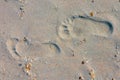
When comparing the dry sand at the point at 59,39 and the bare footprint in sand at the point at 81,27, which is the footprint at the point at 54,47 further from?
the bare footprint in sand at the point at 81,27

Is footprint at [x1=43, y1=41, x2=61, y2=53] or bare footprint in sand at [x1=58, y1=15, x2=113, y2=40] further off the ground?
bare footprint in sand at [x1=58, y1=15, x2=113, y2=40]

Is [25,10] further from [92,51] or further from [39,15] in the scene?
[92,51]

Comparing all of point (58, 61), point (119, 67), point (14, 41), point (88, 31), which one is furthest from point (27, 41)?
point (119, 67)

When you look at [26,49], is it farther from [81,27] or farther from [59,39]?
[81,27]

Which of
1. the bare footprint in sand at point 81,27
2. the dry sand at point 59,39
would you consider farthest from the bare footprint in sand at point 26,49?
the bare footprint in sand at point 81,27

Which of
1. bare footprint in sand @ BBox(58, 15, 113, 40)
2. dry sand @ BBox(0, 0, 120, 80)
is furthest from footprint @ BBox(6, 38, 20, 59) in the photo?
bare footprint in sand @ BBox(58, 15, 113, 40)

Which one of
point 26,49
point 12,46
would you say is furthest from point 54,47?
point 12,46

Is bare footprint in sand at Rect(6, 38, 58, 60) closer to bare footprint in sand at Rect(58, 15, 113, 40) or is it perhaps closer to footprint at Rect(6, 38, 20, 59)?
footprint at Rect(6, 38, 20, 59)

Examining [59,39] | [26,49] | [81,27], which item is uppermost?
[81,27]
